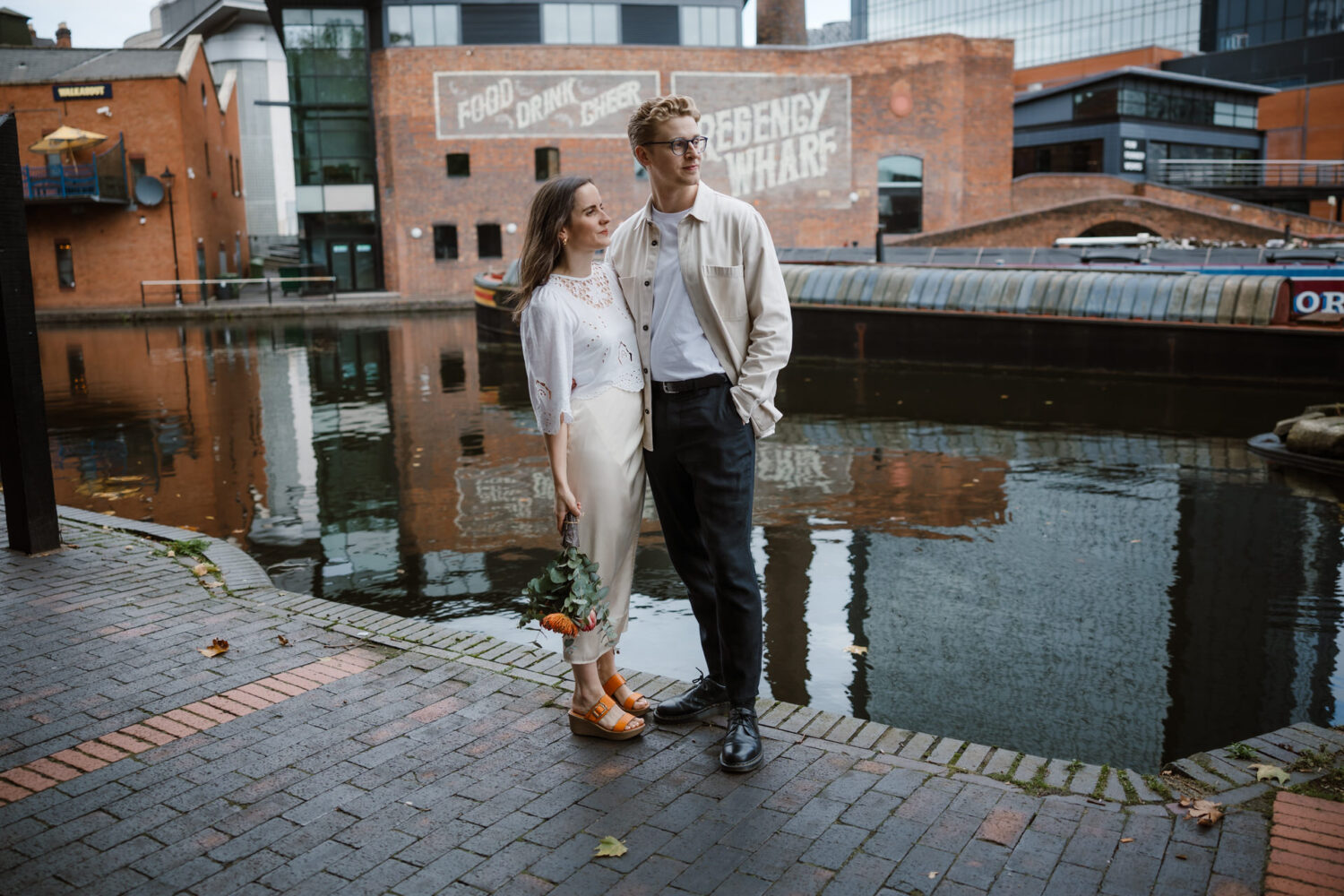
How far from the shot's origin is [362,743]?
366cm

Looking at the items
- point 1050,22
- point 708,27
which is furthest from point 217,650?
point 1050,22

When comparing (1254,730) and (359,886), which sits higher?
(359,886)

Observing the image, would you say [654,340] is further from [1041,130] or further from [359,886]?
[1041,130]

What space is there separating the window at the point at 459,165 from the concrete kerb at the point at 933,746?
3303 centimetres

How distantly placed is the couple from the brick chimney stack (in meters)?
39.1

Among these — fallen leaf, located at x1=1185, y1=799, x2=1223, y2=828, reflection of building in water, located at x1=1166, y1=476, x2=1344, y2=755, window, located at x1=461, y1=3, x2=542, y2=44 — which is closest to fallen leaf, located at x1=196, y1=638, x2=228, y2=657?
fallen leaf, located at x1=1185, y1=799, x2=1223, y2=828

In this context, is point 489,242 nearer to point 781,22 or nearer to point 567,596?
point 781,22

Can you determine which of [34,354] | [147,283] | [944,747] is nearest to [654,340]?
[944,747]

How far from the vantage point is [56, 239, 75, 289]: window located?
34281 mm

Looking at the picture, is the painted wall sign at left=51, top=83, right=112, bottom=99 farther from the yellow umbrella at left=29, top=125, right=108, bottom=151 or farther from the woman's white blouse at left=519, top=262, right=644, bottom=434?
the woman's white blouse at left=519, top=262, right=644, bottom=434

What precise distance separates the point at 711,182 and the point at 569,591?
33.9 meters

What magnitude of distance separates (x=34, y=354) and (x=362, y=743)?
12.4ft

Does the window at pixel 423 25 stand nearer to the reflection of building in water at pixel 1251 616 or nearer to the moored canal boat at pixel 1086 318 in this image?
the moored canal boat at pixel 1086 318

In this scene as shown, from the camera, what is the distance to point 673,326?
3.50 metres
